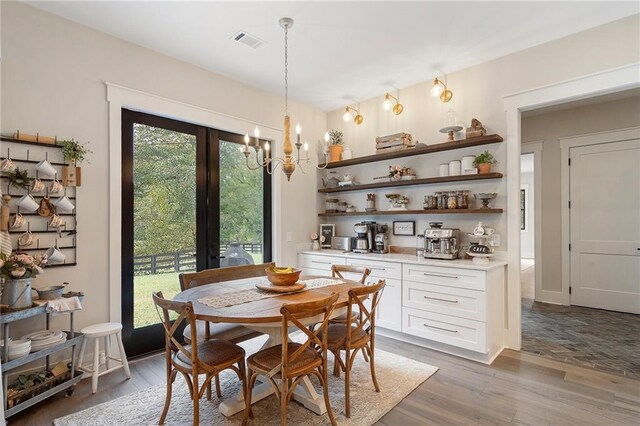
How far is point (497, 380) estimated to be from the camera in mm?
2666

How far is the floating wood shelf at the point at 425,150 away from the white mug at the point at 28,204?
3263 mm

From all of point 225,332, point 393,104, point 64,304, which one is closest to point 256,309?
point 225,332

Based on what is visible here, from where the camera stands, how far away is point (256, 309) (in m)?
1.97

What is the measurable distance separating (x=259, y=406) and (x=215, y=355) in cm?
58

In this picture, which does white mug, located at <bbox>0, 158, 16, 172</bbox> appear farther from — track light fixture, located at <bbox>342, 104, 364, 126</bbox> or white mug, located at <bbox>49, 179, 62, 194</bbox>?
track light fixture, located at <bbox>342, 104, 364, 126</bbox>

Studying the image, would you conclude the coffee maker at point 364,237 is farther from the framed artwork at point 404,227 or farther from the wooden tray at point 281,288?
the wooden tray at point 281,288

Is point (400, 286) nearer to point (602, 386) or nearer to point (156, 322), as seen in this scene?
point (602, 386)

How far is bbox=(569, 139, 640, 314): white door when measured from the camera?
14.3 ft

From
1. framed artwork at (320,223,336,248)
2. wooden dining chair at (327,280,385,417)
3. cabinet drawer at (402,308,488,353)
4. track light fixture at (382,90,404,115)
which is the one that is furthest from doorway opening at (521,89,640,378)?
framed artwork at (320,223,336,248)

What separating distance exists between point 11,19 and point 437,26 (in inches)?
Result: 134

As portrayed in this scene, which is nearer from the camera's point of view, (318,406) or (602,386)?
(318,406)

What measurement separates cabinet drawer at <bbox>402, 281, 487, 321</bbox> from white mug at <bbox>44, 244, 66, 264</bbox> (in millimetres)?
3113

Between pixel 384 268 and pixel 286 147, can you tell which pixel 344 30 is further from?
pixel 384 268

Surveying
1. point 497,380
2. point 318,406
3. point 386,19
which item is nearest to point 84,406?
point 318,406
